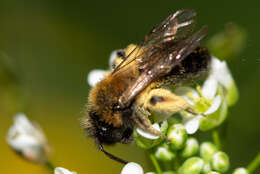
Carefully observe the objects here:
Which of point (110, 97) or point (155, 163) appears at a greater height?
point (110, 97)

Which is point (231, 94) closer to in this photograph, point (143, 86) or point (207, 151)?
point (207, 151)

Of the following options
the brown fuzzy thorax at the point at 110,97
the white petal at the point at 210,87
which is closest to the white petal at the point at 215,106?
the white petal at the point at 210,87

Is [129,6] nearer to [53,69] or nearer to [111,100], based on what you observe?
[53,69]

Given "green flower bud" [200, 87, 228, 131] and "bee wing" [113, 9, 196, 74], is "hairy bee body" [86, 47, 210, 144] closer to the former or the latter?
"bee wing" [113, 9, 196, 74]

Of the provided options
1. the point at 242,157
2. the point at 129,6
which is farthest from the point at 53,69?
the point at 242,157

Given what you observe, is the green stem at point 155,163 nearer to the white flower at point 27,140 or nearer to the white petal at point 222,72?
the white petal at point 222,72

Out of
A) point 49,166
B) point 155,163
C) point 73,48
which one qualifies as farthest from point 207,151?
point 73,48
